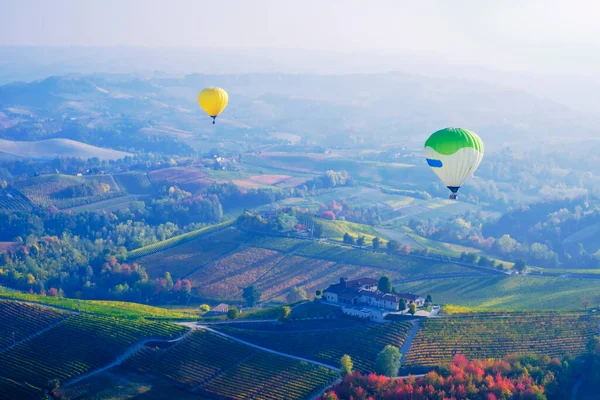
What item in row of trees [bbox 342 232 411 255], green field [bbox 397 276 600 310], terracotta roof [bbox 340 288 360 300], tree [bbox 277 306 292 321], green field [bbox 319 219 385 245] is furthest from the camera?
green field [bbox 319 219 385 245]

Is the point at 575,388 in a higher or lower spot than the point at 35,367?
higher

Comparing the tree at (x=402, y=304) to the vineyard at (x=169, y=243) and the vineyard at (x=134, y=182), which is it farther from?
the vineyard at (x=134, y=182)

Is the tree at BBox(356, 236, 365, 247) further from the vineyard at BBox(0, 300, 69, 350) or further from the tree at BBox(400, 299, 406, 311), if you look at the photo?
the vineyard at BBox(0, 300, 69, 350)

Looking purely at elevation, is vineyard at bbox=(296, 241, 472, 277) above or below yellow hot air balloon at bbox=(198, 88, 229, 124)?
below

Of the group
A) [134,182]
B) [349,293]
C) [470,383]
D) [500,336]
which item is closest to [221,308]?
[349,293]

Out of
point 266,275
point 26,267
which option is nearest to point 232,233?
point 266,275

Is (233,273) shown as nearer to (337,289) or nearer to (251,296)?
(251,296)

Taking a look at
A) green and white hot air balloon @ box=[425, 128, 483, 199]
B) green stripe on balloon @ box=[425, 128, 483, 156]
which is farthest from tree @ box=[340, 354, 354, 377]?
green stripe on balloon @ box=[425, 128, 483, 156]

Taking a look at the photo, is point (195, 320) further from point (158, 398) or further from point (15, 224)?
point (15, 224)

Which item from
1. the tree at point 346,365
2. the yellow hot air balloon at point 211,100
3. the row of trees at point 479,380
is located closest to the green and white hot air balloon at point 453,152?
the row of trees at point 479,380
